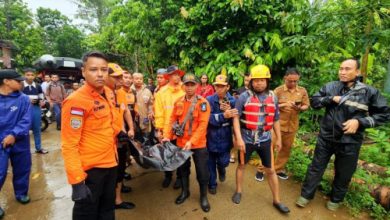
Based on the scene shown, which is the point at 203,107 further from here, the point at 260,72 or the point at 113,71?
the point at 113,71

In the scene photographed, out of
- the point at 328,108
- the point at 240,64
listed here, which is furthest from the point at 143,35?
the point at 328,108

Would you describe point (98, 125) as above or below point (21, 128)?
above

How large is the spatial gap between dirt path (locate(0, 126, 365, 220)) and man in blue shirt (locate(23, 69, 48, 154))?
1156 mm

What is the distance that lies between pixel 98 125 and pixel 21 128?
6.24 feet

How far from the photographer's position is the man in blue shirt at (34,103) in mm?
5406

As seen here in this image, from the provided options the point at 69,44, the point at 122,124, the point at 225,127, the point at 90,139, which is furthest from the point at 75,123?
the point at 69,44

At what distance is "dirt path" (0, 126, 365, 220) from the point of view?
3166mm

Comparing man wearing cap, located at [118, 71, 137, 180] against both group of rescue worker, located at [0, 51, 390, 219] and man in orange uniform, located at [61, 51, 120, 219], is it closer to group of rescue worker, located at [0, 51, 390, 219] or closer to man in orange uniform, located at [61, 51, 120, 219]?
group of rescue worker, located at [0, 51, 390, 219]

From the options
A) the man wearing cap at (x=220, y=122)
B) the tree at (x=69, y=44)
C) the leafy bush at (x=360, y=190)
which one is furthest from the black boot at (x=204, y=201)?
the tree at (x=69, y=44)

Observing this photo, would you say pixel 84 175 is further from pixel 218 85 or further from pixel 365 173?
pixel 365 173

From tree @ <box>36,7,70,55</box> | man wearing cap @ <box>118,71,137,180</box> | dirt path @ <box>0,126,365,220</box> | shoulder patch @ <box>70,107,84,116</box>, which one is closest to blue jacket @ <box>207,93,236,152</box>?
dirt path @ <box>0,126,365,220</box>

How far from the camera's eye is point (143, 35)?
24.2 ft

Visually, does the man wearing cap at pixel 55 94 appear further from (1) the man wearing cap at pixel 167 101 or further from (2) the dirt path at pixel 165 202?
(1) the man wearing cap at pixel 167 101

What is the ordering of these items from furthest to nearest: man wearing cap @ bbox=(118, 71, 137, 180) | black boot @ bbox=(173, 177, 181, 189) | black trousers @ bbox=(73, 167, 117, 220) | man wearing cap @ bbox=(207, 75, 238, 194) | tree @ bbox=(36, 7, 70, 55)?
tree @ bbox=(36, 7, 70, 55)
black boot @ bbox=(173, 177, 181, 189)
man wearing cap @ bbox=(118, 71, 137, 180)
man wearing cap @ bbox=(207, 75, 238, 194)
black trousers @ bbox=(73, 167, 117, 220)
